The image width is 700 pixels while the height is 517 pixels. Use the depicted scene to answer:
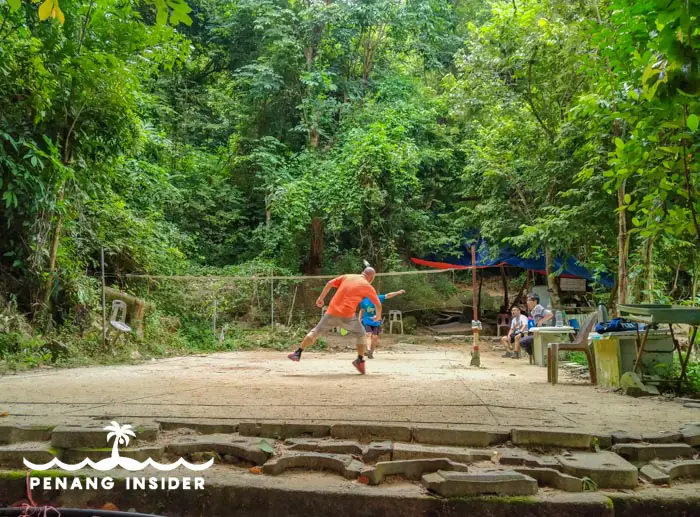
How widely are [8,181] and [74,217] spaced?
81.5 inches

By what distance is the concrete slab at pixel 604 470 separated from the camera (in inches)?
113

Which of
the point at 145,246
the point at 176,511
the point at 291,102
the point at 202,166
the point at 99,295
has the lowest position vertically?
the point at 176,511

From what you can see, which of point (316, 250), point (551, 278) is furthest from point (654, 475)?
point (316, 250)

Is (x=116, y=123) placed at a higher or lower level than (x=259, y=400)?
higher

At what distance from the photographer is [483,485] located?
2.74 m

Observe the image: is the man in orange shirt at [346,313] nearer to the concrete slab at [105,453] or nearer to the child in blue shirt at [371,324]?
the child in blue shirt at [371,324]

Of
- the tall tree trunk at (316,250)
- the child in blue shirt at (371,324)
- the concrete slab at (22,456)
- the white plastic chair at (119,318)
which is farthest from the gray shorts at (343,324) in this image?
the tall tree trunk at (316,250)

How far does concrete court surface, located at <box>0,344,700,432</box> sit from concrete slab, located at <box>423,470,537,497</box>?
32.2 inches

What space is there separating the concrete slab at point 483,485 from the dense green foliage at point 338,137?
2068mm

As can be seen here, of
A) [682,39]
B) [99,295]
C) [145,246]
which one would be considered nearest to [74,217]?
[99,295]

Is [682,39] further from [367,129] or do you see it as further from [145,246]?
[367,129]

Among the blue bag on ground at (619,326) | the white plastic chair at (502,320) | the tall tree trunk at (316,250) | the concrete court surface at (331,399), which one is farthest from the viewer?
the tall tree trunk at (316,250)

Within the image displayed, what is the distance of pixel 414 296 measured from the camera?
17203 mm

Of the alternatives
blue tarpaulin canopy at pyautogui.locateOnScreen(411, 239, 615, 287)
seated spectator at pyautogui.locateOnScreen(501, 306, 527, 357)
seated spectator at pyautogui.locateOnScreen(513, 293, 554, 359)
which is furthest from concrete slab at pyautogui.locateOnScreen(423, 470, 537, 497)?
blue tarpaulin canopy at pyautogui.locateOnScreen(411, 239, 615, 287)
